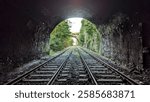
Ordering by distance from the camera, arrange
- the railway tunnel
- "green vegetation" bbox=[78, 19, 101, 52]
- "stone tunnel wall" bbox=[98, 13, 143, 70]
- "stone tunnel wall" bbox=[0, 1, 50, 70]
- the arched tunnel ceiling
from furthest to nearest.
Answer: "green vegetation" bbox=[78, 19, 101, 52], "stone tunnel wall" bbox=[98, 13, 143, 70], the arched tunnel ceiling, the railway tunnel, "stone tunnel wall" bbox=[0, 1, 50, 70]

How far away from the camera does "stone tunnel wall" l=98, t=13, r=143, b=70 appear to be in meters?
11.0

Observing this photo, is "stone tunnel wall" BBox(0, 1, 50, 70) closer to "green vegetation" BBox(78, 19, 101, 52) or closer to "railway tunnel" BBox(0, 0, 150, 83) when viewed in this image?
"railway tunnel" BBox(0, 0, 150, 83)

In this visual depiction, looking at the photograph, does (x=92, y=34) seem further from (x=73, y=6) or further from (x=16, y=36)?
(x=16, y=36)

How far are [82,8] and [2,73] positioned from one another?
8.39 m

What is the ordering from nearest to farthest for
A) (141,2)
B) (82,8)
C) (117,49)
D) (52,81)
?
(52,81)
(141,2)
(117,49)
(82,8)

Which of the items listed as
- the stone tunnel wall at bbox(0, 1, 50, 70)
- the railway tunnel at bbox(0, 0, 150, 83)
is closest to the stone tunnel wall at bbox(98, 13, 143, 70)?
the railway tunnel at bbox(0, 0, 150, 83)

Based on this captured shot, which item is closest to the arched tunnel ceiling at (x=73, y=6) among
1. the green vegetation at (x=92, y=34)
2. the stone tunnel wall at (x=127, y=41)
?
the stone tunnel wall at (x=127, y=41)

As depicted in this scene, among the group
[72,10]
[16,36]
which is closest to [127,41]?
[16,36]

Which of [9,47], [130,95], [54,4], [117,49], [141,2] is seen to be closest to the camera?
[130,95]

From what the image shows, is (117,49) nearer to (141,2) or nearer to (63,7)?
(63,7)

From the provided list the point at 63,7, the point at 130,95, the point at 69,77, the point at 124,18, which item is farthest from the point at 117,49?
the point at 130,95

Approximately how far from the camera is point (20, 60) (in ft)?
43.2

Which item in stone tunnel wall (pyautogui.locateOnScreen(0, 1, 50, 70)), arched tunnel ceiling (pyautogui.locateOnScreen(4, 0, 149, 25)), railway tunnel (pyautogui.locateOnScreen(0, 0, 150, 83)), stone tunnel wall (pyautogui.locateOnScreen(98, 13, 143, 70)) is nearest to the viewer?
stone tunnel wall (pyautogui.locateOnScreen(0, 1, 50, 70))

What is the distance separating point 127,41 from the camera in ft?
42.2
